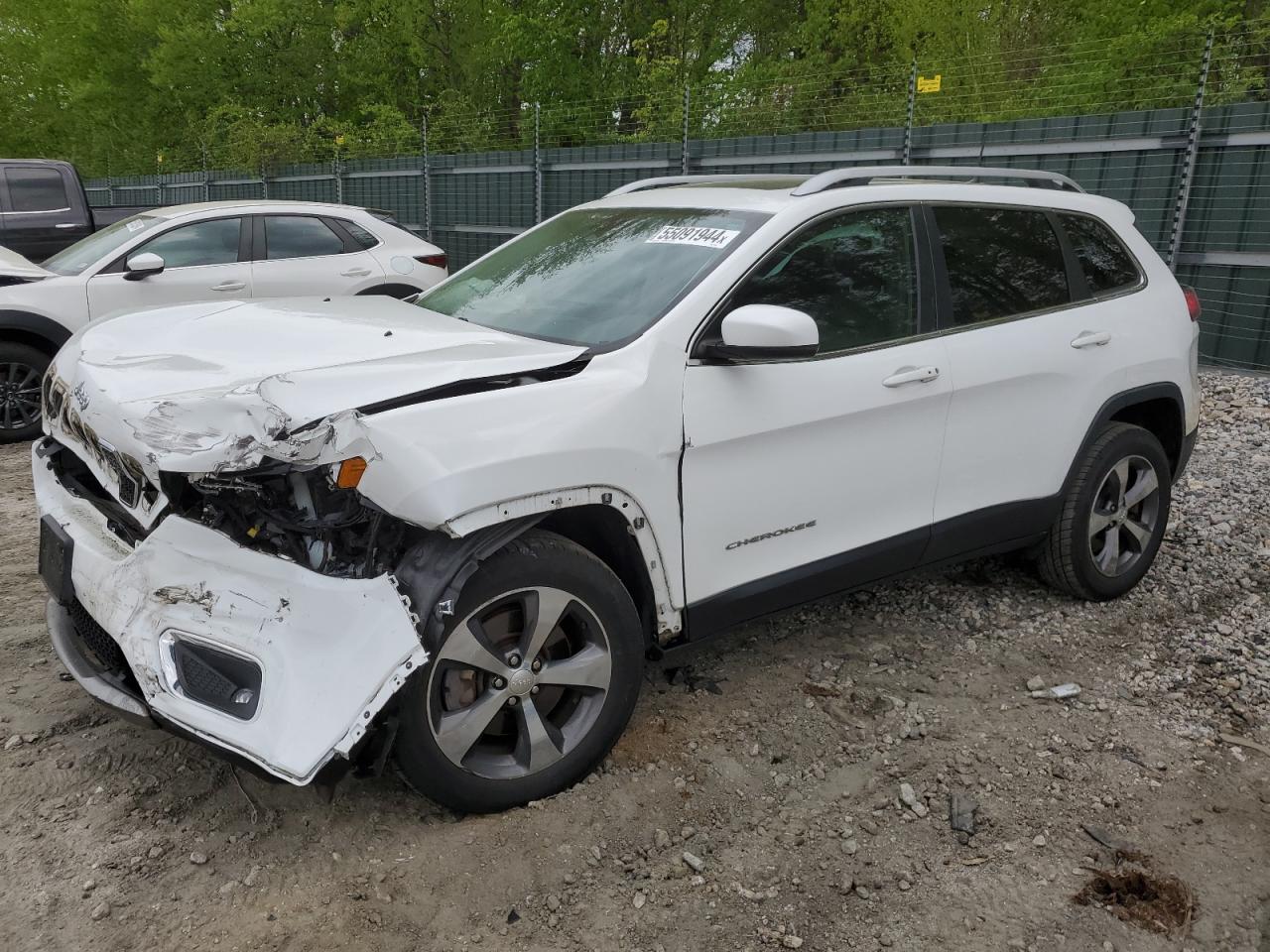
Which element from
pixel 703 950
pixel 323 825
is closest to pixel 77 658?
pixel 323 825

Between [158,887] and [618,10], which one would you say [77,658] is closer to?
[158,887]

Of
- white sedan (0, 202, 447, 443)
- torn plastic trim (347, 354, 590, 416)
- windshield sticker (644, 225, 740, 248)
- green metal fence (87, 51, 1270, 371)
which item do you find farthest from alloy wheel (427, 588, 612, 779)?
green metal fence (87, 51, 1270, 371)

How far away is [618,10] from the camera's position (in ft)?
77.6

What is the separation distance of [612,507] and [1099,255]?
8.73 feet

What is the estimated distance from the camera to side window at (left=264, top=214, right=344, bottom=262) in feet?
26.8

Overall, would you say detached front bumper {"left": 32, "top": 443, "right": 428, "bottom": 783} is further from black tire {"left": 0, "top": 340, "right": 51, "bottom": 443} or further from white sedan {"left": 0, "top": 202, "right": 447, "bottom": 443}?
black tire {"left": 0, "top": 340, "right": 51, "bottom": 443}

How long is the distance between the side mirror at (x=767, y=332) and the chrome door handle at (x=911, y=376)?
55 cm

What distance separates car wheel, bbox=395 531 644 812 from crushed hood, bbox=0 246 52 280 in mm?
6343

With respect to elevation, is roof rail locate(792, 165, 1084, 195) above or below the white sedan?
above

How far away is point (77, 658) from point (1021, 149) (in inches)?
371

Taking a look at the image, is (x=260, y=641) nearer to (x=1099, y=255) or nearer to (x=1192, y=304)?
(x=1099, y=255)

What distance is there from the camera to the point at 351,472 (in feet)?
7.76

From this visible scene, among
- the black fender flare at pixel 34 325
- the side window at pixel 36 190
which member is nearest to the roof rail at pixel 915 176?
the black fender flare at pixel 34 325

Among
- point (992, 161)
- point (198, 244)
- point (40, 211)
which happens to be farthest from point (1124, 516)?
point (40, 211)
